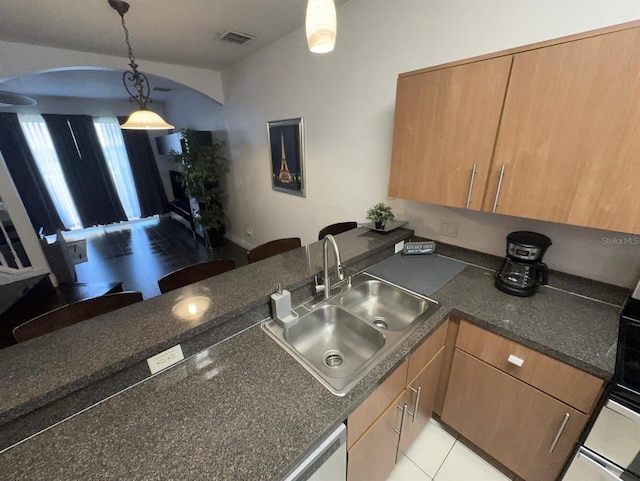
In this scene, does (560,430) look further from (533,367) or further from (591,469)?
(533,367)

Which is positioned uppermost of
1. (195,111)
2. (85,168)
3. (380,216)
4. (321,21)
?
(195,111)

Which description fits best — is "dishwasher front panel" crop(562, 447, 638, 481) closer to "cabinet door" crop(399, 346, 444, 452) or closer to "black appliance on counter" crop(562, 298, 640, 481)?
"black appliance on counter" crop(562, 298, 640, 481)

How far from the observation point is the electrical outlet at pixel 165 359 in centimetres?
84

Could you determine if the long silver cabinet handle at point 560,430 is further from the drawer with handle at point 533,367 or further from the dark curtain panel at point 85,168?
the dark curtain panel at point 85,168

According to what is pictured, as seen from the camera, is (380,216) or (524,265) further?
(380,216)

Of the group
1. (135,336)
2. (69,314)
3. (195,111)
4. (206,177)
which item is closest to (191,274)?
(69,314)

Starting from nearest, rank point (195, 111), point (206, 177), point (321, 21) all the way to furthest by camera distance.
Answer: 1. point (321, 21)
2. point (206, 177)
3. point (195, 111)

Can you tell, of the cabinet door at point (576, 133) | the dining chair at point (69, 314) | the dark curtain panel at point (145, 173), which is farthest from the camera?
the dark curtain panel at point (145, 173)

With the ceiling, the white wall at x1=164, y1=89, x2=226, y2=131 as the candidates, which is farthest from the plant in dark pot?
the ceiling

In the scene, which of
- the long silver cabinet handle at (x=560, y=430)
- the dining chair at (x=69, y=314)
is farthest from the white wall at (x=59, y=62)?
the long silver cabinet handle at (x=560, y=430)

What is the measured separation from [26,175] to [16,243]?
143 inches

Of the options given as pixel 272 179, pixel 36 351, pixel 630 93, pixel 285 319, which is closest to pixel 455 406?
pixel 285 319

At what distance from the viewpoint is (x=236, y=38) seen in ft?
7.84

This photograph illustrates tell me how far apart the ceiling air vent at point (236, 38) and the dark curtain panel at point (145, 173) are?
4.41 metres
